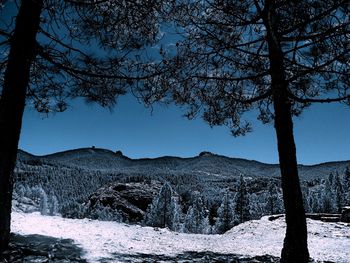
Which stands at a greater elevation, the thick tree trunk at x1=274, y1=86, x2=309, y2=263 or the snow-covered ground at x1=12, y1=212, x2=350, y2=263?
the thick tree trunk at x1=274, y1=86, x2=309, y2=263

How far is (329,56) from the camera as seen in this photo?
24.8 ft

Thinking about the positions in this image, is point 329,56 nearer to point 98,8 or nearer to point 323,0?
point 323,0

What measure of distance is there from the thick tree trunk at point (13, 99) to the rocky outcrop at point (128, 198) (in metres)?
113

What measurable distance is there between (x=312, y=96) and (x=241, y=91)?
1.93 meters

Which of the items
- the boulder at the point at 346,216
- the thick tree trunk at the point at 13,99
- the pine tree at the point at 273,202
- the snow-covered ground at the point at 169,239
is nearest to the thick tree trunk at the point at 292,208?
the snow-covered ground at the point at 169,239

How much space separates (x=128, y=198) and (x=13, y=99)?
13328 cm

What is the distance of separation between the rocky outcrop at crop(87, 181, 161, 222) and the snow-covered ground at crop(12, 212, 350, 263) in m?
106

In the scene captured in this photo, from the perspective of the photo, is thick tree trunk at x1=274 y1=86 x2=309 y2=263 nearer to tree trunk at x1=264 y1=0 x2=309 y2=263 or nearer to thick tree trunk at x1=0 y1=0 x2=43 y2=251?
tree trunk at x1=264 y1=0 x2=309 y2=263

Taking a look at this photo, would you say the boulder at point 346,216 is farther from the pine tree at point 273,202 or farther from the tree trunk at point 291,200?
the pine tree at point 273,202

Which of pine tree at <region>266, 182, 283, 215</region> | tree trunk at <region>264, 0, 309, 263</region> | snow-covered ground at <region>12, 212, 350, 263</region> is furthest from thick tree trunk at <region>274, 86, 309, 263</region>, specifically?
pine tree at <region>266, 182, 283, 215</region>

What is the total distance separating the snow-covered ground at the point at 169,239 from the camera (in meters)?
8.07

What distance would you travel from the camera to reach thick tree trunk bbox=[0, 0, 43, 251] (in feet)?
17.5

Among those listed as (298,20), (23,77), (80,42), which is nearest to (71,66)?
(80,42)

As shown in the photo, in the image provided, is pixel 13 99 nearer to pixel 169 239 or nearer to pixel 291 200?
pixel 291 200
